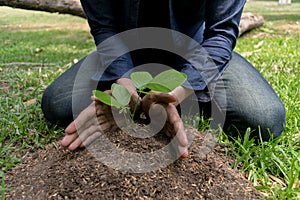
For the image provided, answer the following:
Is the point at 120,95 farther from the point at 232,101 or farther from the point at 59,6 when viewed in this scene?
the point at 59,6

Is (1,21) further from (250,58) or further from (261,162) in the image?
(261,162)

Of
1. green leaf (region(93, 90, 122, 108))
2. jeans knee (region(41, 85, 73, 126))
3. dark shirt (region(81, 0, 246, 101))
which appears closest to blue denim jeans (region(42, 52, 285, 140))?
jeans knee (region(41, 85, 73, 126))

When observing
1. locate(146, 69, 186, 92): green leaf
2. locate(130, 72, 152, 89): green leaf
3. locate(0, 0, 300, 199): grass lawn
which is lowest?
locate(0, 0, 300, 199): grass lawn

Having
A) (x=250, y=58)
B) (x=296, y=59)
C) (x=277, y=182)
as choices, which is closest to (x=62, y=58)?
(x=250, y=58)

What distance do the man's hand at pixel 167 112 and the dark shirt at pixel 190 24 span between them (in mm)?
173

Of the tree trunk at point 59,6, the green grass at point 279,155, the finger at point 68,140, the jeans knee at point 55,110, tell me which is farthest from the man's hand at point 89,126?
the tree trunk at point 59,6

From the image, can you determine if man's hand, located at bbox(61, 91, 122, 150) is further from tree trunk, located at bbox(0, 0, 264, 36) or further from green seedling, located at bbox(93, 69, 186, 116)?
tree trunk, located at bbox(0, 0, 264, 36)

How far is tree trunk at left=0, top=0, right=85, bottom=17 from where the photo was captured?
3.64 m

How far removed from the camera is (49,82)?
2.25 meters

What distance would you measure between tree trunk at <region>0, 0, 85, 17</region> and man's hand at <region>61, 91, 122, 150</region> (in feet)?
9.08

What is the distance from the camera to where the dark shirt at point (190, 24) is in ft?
4.52

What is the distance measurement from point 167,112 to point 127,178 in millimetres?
258

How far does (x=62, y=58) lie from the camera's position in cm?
323

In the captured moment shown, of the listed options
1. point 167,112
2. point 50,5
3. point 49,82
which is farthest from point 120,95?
point 50,5
